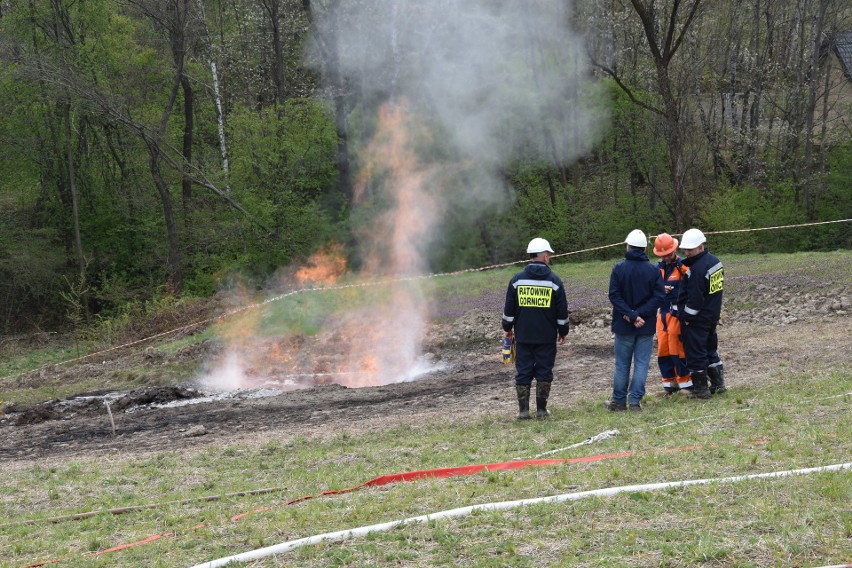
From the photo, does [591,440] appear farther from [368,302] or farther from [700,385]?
[368,302]

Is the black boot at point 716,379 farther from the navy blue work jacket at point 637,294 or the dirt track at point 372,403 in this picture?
the navy blue work jacket at point 637,294

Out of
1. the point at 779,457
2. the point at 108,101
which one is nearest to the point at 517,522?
the point at 779,457

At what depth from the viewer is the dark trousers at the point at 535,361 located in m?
9.64

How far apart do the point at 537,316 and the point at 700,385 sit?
7.30ft

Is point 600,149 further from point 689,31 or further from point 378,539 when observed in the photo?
point 378,539

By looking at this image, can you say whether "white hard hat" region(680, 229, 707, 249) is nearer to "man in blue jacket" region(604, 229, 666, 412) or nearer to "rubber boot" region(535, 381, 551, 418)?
"man in blue jacket" region(604, 229, 666, 412)

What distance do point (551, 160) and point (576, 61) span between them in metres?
3.67

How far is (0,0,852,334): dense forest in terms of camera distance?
85.5 ft

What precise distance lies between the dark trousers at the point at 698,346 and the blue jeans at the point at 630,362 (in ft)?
1.83

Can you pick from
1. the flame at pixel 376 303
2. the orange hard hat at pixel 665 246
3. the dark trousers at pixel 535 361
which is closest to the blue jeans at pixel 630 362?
the dark trousers at pixel 535 361

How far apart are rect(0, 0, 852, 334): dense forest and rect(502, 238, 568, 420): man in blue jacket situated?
42.9 feet

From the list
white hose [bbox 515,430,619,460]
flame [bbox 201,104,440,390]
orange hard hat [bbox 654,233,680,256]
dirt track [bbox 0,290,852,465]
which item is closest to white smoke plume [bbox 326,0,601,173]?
flame [bbox 201,104,440,390]

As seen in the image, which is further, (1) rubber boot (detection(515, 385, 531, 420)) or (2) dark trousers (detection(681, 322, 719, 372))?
(2) dark trousers (detection(681, 322, 719, 372))

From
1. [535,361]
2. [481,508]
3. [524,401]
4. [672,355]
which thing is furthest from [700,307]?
[481,508]
